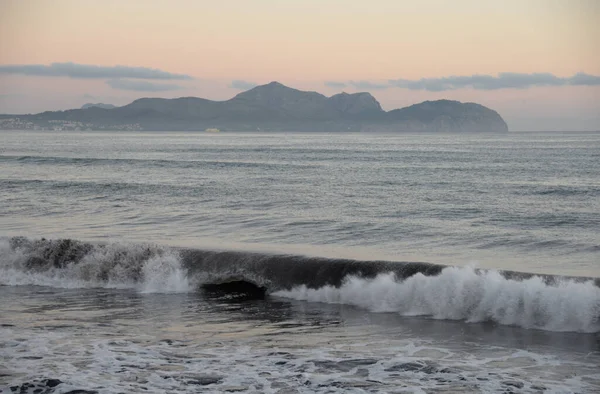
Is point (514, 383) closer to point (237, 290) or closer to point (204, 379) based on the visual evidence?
point (204, 379)

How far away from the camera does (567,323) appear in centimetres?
1308

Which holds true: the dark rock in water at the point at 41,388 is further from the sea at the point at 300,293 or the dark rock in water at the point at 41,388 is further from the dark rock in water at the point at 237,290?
the dark rock in water at the point at 237,290

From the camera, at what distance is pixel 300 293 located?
16.5m

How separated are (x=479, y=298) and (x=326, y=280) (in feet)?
12.6

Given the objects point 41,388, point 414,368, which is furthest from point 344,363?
point 41,388

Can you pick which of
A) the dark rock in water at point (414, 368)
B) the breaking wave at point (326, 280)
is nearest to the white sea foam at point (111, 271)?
the breaking wave at point (326, 280)

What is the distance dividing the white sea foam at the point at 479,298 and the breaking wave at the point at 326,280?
19mm

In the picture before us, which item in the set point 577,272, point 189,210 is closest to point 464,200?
point 189,210

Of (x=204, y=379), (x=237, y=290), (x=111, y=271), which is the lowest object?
(x=237, y=290)

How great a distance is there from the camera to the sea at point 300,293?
10078 millimetres

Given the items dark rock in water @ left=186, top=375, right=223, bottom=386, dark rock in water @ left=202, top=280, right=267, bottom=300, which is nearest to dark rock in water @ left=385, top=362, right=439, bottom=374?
dark rock in water @ left=186, top=375, right=223, bottom=386

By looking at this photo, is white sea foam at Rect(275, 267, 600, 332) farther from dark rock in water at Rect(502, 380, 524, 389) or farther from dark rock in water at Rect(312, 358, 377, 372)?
dark rock in water at Rect(312, 358, 377, 372)

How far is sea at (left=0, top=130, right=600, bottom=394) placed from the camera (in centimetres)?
1008

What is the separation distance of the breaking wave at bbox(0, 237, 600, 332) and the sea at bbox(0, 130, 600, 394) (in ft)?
0.14
